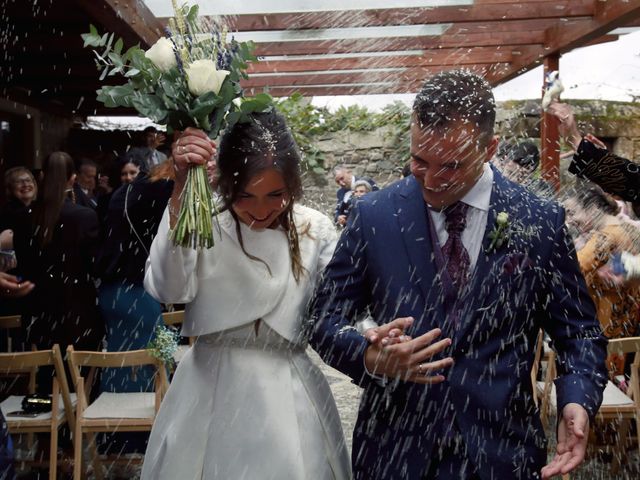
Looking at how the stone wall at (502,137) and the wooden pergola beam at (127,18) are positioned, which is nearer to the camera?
the wooden pergola beam at (127,18)

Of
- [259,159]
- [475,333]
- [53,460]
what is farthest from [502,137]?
[475,333]

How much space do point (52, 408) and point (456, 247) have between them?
3442 millimetres

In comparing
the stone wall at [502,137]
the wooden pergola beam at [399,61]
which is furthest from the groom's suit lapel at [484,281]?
the stone wall at [502,137]

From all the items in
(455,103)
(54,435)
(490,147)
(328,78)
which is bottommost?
(54,435)

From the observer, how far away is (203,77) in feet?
8.95

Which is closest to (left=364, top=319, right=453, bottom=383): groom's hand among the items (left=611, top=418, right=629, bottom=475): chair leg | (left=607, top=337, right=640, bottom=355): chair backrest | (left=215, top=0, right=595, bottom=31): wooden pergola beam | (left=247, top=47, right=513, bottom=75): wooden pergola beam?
(left=607, top=337, right=640, bottom=355): chair backrest

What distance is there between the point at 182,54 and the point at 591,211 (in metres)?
3.68

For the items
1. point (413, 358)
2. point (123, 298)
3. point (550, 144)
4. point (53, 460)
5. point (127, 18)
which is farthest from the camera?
point (550, 144)

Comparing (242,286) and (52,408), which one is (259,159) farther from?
(52,408)

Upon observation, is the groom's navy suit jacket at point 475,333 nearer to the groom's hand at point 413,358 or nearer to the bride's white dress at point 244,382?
the groom's hand at point 413,358

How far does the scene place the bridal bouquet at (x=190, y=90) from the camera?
2695 mm

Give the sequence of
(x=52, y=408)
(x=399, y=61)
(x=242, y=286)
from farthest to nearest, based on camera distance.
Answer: (x=399, y=61), (x=52, y=408), (x=242, y=286)

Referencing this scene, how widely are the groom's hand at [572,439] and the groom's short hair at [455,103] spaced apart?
0.81 metres

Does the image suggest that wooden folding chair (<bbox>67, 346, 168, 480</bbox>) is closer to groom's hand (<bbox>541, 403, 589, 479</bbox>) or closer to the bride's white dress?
the bride's white dress
